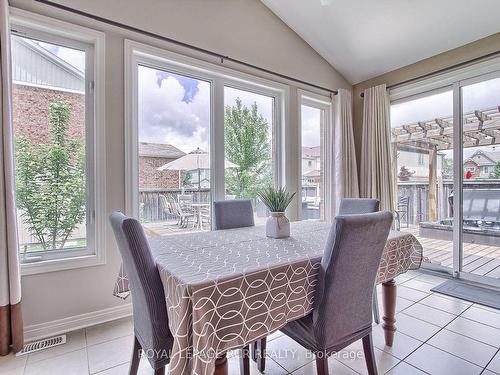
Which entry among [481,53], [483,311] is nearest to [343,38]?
[481,53]

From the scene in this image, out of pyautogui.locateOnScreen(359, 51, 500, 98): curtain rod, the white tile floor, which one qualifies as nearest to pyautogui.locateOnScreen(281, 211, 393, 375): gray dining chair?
the white tile floor

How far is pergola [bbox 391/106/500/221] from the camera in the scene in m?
2.96

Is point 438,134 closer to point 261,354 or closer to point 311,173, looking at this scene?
point 311,173

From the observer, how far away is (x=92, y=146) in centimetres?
223

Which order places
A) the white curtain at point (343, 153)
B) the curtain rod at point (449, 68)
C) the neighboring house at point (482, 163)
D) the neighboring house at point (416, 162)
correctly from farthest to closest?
1. the white curtain at point (343, 153)
2. the neighboring house at point (416, 162)
3. the neighboring house at point (482, 163)
4. the curtain rod at point (449, 68)

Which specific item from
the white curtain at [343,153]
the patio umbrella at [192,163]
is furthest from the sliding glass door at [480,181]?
the patio umbrella at [192,163]

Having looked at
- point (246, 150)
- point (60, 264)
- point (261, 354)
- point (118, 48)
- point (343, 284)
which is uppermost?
point (118, 48)

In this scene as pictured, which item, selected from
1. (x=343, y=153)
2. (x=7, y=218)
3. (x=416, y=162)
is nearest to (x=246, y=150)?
(x=343, y=153)

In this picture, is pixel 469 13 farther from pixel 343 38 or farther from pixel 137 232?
pixel 137 232

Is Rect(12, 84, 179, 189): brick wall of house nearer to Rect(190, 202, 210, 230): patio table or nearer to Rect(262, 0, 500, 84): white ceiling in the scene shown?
Rect(190, 202, 210, 230): patio table

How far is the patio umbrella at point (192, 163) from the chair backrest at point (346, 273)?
1883mm

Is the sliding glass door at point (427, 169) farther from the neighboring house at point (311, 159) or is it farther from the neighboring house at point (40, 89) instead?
the neighboring house at point (40, 89)

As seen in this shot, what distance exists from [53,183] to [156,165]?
0.81m

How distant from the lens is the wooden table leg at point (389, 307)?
181 cm
